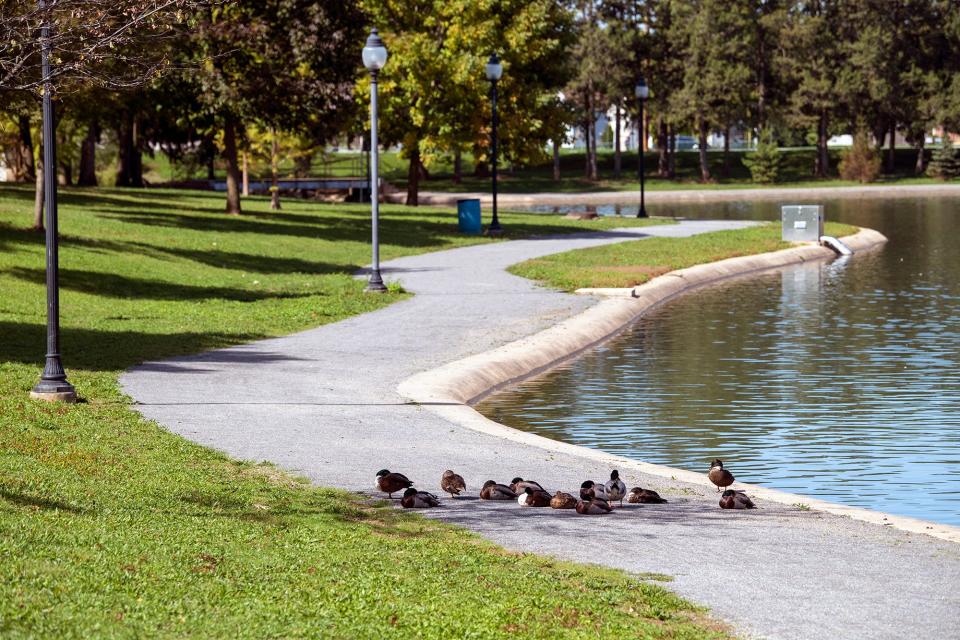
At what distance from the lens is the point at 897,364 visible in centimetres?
2231

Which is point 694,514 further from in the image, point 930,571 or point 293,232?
point 293,232

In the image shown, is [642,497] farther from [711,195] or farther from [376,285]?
[711,195]

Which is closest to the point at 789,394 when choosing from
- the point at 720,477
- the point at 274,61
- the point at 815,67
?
the point at 720,477

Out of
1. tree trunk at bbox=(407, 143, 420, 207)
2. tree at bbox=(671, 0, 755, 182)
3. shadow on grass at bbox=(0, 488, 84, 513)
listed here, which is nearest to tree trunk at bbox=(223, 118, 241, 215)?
tree trunk at bbox=(407, 143, 420, 207)

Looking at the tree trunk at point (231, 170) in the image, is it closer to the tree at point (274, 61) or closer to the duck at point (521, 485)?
the tree at point (274, 61)

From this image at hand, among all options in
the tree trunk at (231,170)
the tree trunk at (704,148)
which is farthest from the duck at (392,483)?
the tree trunk at (704,148)

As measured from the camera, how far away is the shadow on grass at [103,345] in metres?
19.0

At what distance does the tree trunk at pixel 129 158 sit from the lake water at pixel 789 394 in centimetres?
4324

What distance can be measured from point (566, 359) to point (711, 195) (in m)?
66.9

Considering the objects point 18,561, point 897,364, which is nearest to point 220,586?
point 18,561

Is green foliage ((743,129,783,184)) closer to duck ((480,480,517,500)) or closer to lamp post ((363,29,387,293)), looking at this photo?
lamp post ((363,29,387,293))

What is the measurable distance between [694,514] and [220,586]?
15.3 feet

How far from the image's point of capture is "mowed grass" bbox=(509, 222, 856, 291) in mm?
32156

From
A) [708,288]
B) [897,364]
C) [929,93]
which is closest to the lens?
[897,364]
